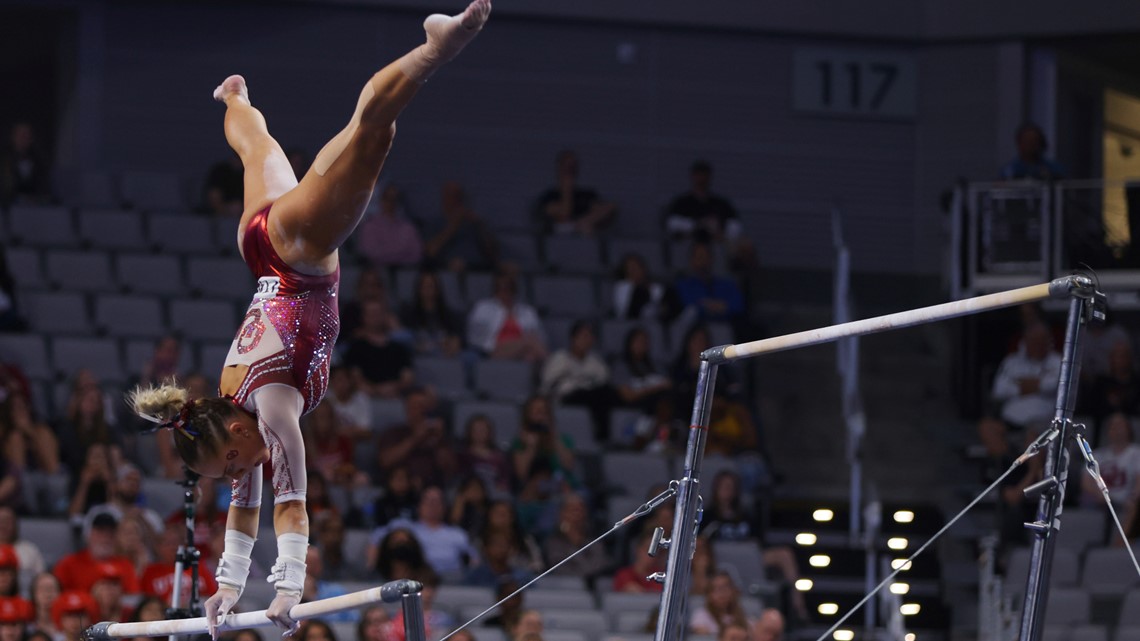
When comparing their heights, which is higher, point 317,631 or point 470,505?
point 470,505

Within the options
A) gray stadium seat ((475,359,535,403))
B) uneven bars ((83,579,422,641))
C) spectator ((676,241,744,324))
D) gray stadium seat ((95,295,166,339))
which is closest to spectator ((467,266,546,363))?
gray stadium seat ((475,359,535,403))

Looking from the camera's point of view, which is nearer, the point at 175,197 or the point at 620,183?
the point at 175,197

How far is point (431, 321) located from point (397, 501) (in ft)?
5.83

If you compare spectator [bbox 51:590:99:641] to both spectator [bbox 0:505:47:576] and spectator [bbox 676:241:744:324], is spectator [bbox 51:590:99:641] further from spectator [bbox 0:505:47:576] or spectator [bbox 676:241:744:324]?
spectator [bbox 676:241:744:324]

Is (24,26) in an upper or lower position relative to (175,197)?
upper

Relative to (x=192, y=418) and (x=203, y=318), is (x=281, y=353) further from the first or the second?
(x=203, y=318)

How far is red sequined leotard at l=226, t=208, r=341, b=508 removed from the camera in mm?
4258

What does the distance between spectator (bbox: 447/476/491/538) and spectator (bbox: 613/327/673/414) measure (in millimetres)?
1401

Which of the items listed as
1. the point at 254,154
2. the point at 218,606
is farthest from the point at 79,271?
the point at 218,606

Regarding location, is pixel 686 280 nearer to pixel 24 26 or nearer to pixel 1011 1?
pixel 1011 1

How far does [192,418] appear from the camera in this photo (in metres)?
4.21

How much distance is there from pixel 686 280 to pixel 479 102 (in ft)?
8.51

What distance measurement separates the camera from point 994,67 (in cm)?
1202

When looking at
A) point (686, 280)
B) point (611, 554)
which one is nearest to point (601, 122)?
point (686, 280)
